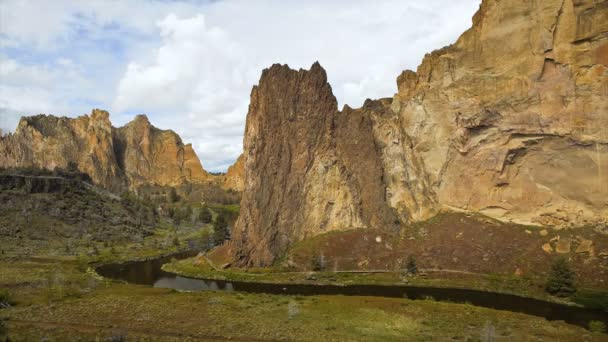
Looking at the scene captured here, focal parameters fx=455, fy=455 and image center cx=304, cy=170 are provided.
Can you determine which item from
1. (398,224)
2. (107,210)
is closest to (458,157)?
(398,224)

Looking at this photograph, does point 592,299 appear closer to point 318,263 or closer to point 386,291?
point 386,291

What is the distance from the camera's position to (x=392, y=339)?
43.5 m

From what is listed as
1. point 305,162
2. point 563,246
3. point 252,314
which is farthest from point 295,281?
point 563,246

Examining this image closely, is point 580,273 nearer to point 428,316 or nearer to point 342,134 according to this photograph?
point 428,316

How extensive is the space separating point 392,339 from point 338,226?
50.9 m

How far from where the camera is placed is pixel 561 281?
61.5m

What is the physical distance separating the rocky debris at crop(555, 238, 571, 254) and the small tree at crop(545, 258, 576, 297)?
390 inches

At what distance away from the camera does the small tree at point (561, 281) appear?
6112cm

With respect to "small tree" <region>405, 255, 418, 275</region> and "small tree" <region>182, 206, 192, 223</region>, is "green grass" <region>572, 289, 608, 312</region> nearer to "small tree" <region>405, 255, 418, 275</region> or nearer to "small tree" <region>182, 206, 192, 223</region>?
"small tree" <region>405, 255, 418, 275</region>

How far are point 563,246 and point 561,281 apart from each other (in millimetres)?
13020

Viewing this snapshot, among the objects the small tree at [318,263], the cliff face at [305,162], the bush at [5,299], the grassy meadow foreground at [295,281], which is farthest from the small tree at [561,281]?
the bush at [5,299]

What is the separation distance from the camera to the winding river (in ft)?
183

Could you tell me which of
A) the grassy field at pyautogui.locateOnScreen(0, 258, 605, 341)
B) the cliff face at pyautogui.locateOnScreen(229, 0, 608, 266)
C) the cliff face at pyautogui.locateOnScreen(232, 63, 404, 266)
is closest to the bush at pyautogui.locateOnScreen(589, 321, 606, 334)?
the grassy field at pyautogui.locateOnScreen(0, 258, 605, 341)

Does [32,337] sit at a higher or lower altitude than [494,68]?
lower
